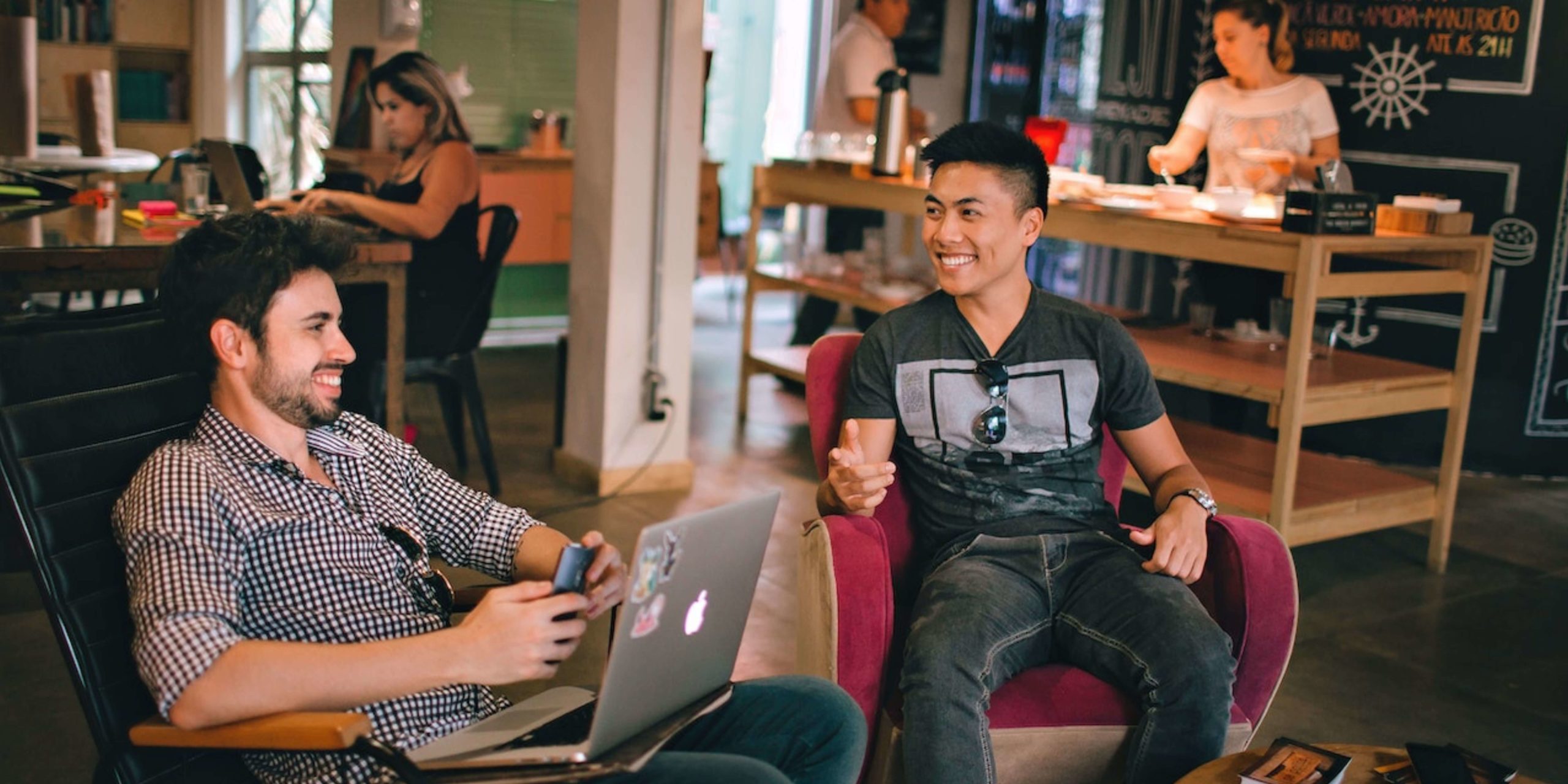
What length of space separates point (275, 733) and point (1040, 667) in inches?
49.3

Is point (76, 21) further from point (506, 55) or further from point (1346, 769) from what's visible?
point (1346, 769)

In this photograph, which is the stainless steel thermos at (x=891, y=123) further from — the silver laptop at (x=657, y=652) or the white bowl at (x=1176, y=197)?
the silver laptop at (x=657, y=652)

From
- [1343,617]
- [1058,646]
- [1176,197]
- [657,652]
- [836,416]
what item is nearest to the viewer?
[657,652]

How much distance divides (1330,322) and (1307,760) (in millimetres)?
4073

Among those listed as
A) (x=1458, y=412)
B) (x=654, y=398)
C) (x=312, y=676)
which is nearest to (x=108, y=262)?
(x=654, y=398)

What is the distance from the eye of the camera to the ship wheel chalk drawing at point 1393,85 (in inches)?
213

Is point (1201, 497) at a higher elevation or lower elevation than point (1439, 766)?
higher

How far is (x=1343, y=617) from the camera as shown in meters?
3.84

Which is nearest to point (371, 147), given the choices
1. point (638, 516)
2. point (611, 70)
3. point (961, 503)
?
point (611, 70)

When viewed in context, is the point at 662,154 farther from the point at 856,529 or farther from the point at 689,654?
the point at 689,654

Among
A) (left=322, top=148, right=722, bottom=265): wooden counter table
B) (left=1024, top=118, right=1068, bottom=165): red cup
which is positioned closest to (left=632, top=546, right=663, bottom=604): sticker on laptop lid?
(left=1024, top=118, right=1068, bottom=165): red cup

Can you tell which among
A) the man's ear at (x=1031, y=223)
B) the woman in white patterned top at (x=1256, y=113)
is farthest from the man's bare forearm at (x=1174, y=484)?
the woman in white patterned top at (x=1256, y=113)

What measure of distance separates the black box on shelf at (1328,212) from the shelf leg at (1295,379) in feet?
0.24

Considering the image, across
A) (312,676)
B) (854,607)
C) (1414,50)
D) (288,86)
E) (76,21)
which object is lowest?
(854,607)
